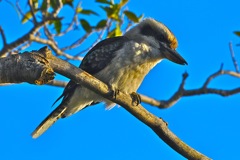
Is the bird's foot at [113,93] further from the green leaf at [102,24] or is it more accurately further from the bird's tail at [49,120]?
the green leaf at [102,24]

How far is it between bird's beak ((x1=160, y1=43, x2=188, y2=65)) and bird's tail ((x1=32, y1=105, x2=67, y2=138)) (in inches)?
37.2

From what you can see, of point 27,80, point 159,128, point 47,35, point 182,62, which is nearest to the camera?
point 27,80

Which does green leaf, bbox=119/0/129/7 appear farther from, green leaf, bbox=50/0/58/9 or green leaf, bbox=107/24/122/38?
green leaf, bbox=50/0/58/9

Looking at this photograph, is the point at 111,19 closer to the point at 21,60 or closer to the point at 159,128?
the point at 159,128

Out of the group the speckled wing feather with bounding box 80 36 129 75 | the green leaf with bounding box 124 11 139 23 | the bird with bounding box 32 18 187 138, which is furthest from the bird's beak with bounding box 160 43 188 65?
the green leaf with bounding box 124 11 139 23

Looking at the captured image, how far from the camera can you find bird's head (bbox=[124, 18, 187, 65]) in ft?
16.0

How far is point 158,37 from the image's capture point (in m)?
5.14

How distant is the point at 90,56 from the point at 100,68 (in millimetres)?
230

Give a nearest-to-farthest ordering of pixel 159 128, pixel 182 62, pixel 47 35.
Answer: pixel 159 128 → pixel 182 62 → pixel 47 35

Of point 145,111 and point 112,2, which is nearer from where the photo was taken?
point 145,111

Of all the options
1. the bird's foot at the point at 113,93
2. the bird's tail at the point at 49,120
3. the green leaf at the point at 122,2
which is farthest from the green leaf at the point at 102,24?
the bird's foot at the point at 113,93

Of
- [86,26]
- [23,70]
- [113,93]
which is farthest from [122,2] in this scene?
[23,70]

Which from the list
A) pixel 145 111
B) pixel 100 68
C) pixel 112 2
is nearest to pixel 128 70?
pixel 100 68

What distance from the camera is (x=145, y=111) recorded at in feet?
12.2
